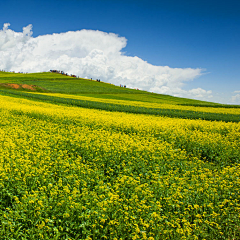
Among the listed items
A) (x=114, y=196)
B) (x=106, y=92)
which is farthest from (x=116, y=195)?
(x=106, y=92)

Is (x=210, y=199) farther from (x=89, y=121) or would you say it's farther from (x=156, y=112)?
(x=156, y=112)

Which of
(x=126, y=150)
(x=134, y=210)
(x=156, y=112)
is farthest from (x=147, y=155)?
(x=156, y=112)

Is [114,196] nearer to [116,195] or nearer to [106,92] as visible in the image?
[116,195]

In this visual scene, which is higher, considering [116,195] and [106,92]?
[106,92]

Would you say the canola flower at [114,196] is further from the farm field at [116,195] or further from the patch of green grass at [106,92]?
the patch of green grass at [106,92]

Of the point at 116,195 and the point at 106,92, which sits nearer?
the point at 116,195

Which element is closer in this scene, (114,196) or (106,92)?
(114,196)

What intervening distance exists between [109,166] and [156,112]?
749 inches

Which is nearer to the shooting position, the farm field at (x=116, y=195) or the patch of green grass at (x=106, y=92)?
the farm field at (x=116, y=195)

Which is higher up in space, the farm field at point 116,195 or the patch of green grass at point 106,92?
the patch of green grass at point 106,92

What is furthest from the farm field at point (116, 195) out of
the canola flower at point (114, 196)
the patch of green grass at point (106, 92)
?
the patch of green grass at point (106, 92)

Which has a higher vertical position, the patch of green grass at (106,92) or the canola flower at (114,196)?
the patch of green grass at (106,92)

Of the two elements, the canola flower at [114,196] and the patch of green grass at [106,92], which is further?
the patch of green grass at [106,92]

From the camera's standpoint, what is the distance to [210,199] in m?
6.21
